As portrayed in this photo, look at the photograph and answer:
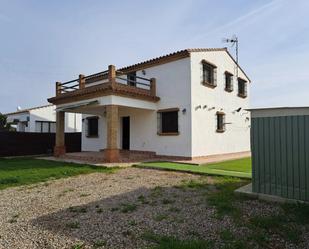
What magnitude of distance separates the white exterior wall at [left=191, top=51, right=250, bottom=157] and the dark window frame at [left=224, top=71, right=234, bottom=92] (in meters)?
0.29

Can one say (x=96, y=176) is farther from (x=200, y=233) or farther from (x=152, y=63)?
(x=152, y=63)

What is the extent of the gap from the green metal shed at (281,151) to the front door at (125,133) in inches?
532

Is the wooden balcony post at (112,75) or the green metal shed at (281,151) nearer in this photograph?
the green metal shed at (281,151)

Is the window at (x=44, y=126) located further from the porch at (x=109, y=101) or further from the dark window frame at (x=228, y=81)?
the dark window frame at (x=228, y=81)

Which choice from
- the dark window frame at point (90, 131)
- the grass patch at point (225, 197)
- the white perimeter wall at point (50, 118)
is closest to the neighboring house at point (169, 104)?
the dark window frame at point (90, 131)

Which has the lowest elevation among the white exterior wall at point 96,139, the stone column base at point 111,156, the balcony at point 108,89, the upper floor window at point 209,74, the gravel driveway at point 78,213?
the gravel driveway at point 78,213

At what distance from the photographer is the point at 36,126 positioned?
2988 cm

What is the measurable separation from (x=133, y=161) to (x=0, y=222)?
32.2 ft

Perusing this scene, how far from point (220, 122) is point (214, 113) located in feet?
3.75

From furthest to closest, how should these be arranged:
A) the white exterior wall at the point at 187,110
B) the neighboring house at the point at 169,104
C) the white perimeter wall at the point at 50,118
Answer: the white perimeter wall at the point at 50,118 < the white exterior wall at the point at 187,110 < the neighboring house at the point at 169,104

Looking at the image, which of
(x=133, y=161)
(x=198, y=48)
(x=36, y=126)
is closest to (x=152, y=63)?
(x=198, y=48)

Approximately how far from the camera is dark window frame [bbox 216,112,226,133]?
749 inches

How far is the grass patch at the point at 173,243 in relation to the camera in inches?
173

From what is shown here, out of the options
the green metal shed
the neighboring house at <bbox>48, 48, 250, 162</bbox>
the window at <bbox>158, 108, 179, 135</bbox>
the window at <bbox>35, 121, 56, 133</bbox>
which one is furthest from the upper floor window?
the window at <bbox>35, 121, 56, 133</bbox>
